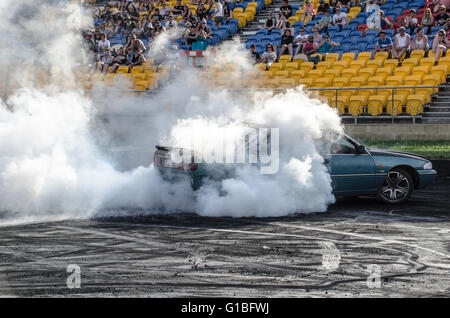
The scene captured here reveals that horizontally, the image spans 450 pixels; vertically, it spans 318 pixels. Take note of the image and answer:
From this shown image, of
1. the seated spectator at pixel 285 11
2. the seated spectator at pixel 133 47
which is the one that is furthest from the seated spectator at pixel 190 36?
the seated spectator at pixel 285 11

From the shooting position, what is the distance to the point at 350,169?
10516 millimetres

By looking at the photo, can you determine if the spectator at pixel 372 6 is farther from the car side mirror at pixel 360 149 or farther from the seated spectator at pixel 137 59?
the car side mirror at pixel 360 149

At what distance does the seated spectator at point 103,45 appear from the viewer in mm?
20475

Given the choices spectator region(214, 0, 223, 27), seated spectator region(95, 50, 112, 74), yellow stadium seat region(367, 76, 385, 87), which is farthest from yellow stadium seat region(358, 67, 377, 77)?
seated spectator region(95, 50, 112, 74)

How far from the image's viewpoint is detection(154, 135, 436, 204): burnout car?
10.3 metres

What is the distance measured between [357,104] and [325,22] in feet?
15.9

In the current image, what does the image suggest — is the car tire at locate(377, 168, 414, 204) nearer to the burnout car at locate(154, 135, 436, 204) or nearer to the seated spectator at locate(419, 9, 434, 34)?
the burnout car at locate(154, 135, 436, 204)

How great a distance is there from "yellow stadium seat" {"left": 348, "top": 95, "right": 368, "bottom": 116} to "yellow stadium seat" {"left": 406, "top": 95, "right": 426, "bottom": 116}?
1.19 metres

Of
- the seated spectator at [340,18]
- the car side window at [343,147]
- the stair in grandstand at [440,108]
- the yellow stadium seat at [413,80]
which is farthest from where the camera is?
the seated spectator at [340,18]

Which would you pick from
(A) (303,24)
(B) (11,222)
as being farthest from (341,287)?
(A) (303,24)

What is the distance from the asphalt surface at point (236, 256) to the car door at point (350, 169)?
55 centimetres

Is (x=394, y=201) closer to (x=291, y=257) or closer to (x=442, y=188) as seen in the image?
(x=442, y=188)

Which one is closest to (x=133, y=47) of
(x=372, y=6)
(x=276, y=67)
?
(x=276, y=67)

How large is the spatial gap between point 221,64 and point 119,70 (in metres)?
3.58
